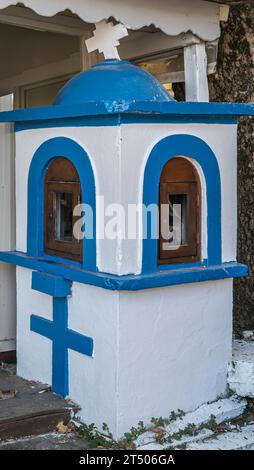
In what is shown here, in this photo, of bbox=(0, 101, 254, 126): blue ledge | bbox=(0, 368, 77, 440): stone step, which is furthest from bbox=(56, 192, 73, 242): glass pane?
bbox=(0, 368, 77, 440): stone step

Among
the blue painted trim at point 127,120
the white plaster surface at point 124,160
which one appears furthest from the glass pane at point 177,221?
the blue painted trim at point 127,120

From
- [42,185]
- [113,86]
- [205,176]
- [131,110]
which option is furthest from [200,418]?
[113,86]

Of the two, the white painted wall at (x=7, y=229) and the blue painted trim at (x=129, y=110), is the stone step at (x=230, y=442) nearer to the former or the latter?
the white painted wall at (x=7, y=229)

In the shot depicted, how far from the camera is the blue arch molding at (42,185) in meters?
4.15

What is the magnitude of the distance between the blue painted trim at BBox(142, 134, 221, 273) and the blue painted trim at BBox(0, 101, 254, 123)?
18 centimetres

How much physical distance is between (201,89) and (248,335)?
196cm

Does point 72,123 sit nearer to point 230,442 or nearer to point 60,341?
point 60,341

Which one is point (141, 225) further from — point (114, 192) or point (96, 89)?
point (96, 89)

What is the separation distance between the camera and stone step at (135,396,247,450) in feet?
13.3

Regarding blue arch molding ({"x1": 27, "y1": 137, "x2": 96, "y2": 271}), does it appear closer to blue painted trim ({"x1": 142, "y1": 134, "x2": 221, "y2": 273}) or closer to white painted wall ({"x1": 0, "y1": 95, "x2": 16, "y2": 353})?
blue painted trim ({"x1": 142, "y1": 134, "x2": 221, "y2": 273})

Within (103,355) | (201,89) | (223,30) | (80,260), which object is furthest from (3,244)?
(223,30)

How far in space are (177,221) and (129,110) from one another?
886 millimetres

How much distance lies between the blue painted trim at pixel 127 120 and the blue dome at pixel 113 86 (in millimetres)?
116

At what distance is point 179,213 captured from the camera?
173 inches
